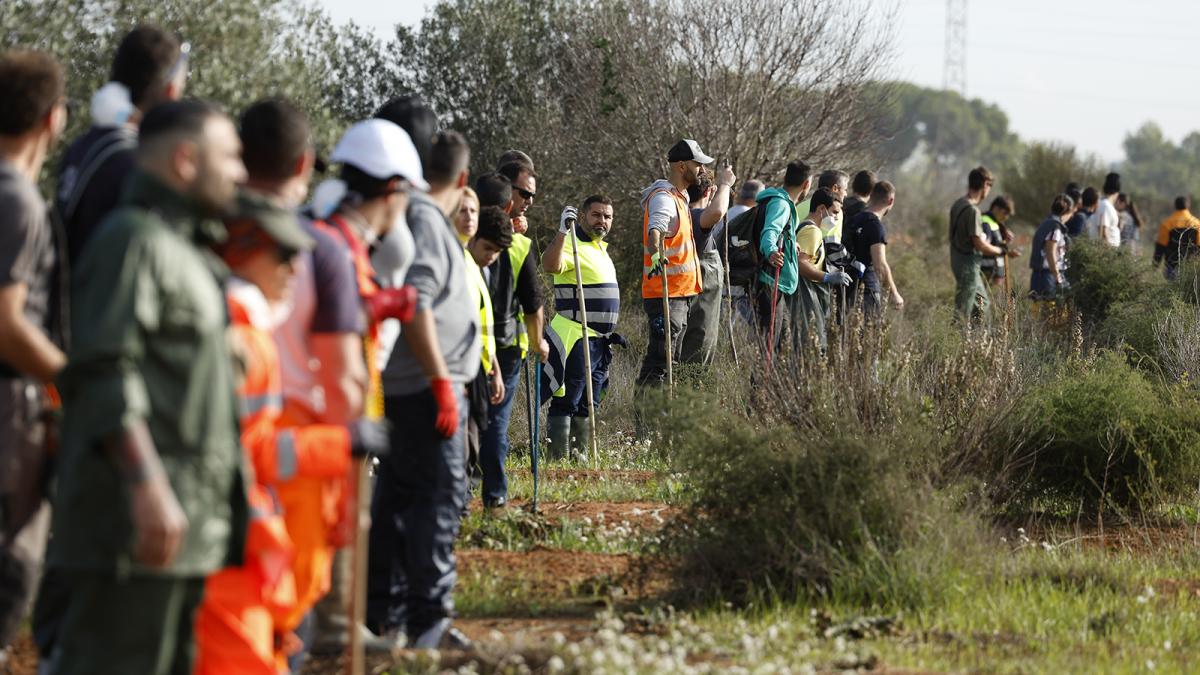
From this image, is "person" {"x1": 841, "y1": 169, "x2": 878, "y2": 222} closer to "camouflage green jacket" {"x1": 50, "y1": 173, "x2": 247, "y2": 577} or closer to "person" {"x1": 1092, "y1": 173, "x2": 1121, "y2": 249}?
"person" {"x1": 1092, "y1": 173, "x2": 1121, "y2": 249}

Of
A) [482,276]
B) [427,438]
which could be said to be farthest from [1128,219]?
[427,438]

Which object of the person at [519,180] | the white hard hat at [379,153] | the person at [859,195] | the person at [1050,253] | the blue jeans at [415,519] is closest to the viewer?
the white hard hat at [379,153]

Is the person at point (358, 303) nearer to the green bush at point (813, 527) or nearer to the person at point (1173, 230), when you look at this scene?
the green bush at point (813, 527)

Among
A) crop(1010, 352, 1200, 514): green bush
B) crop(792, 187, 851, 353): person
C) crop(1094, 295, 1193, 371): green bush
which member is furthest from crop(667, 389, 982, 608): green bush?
crop(1094, 295, 1193, 371): green bush

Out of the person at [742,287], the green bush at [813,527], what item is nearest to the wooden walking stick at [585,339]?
the person at [742,287]

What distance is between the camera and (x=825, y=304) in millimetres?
12070

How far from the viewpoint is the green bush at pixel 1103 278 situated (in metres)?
16.9

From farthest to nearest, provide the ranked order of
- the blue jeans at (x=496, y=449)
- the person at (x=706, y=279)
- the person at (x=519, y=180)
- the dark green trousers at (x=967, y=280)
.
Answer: the dark green trousers at (x=967, y=280), the person at (x=706, y=279), the person at (x=519, y=180), the blue jeans at (x=496, y=449)

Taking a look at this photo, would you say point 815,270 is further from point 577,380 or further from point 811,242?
point 577,380

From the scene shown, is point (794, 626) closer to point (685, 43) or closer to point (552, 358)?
point (552, 358)

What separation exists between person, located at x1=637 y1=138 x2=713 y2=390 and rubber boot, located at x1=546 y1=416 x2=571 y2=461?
674 millimetres

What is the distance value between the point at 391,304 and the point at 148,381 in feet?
4.26

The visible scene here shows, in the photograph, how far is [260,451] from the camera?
395cm

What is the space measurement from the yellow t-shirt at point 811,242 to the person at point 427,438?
20.1 feet
